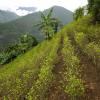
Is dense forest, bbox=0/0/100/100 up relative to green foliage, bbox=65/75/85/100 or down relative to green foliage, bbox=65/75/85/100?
down

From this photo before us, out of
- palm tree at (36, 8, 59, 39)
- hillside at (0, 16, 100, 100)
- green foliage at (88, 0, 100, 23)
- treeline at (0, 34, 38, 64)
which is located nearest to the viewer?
hillside at (0, 16, 100, 100)

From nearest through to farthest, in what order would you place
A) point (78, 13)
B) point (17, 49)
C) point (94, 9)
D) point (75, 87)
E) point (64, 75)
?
1. point (75, 87)
2. point (64, 75)
3. point (94, 9)
4. point (17, 49)
5. point (78, 13)

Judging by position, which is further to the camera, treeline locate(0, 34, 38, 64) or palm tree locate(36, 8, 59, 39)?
treeline locate(0, 34, 38, 64)

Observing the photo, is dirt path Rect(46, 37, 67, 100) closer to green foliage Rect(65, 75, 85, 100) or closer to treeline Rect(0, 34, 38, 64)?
green foliage Rect(65, 75, 85, 100)

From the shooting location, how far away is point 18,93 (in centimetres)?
4391

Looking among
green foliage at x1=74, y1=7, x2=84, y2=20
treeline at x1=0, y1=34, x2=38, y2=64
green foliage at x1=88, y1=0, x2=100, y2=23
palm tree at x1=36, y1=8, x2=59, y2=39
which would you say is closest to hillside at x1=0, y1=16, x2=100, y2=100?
green foliage at x1=88, y1=0, x2=100, y2=23

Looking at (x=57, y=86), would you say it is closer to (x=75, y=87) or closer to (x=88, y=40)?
(x=75, y=87)

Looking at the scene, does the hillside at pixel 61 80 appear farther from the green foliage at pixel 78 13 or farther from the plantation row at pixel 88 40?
the green foliage at pixel 78 13

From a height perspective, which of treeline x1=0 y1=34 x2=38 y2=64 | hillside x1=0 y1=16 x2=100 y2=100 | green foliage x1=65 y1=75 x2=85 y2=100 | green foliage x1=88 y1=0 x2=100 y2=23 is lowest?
treeline x1=0 y1=34 x2=38 y2=64

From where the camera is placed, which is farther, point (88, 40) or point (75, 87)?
point (88, 40)

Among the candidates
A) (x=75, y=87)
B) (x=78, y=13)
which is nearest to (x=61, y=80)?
(x=75, y=87)

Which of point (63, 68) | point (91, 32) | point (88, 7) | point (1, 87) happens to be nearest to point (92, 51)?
point (63, 68)

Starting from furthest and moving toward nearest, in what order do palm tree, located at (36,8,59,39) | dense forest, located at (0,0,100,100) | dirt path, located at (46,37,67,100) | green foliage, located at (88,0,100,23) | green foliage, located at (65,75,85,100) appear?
palm tree, located at (36,8,59,39) → green foliage, located at (88,0,100,23) → dirt path, located at (46,37,67,100) → dense forest, located at (0,0,100,100) → green foliage, located at (65,75,85,100)

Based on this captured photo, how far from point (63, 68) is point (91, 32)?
26967 millimetres
